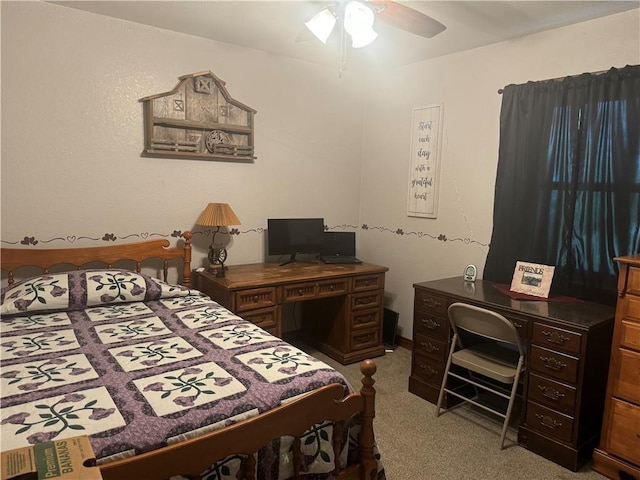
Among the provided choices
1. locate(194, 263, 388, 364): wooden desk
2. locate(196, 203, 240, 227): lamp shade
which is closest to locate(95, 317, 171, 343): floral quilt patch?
locate(194, 263, 388, 364): wooden desk

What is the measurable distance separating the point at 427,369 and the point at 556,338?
914 millimetres

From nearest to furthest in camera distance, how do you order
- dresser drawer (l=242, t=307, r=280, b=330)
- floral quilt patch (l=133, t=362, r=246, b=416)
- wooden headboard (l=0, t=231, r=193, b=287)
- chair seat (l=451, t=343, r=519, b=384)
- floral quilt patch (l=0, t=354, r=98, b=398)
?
floral quilt patch (l=133, t=362, r=246, b=416), floral quilt patch (l=0, t=354, r=98, b=398), chair seat (l=451, t=343, r=519, b=384), wooden headboard (l=0, t=231, r=193, b=287), dresser drawer (l=242, t=307, r=280, b=330)

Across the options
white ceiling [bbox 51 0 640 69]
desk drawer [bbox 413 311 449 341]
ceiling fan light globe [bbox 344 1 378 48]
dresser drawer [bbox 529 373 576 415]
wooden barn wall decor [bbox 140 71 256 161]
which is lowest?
→ dresser drawer [bbox 529 373 576 415]

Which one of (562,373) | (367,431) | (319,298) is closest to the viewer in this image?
(367,431)

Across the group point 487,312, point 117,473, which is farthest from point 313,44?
point 117,473

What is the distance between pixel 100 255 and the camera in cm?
282

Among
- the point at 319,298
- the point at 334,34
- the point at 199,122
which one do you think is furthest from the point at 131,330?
the point at 334,34

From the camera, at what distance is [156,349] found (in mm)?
1891

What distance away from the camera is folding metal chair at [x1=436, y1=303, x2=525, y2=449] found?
2.33 metres

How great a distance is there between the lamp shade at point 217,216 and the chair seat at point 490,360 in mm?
1711

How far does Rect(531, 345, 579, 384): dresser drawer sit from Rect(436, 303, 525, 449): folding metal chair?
7cm

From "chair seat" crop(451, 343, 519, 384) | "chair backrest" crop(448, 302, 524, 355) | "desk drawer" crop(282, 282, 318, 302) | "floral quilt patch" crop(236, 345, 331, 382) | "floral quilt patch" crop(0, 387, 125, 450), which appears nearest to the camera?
"floral quilt patch" crop(0, 387, 125, 450)

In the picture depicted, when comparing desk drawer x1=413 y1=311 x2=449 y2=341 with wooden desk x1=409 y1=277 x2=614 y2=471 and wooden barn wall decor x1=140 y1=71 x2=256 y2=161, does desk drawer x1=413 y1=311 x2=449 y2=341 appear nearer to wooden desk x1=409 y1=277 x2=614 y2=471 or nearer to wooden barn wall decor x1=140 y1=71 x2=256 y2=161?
wooden desk x1=409 y1=277 x2=614 y2=471

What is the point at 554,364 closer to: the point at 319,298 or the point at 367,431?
the point at 367,431
